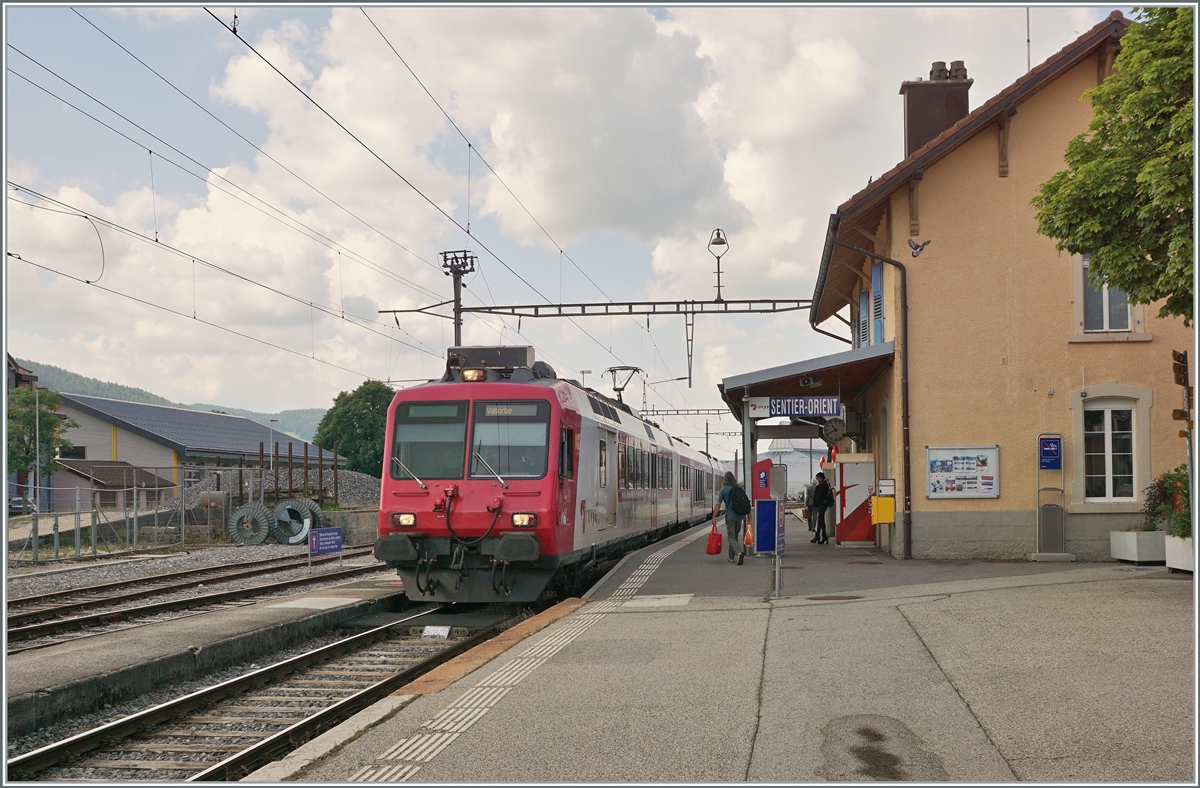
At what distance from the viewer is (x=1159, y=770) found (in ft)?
17.2

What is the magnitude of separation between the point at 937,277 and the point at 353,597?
34.1 feet

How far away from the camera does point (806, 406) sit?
18.2 metres

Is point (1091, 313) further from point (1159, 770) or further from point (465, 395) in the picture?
point (1159, 770)

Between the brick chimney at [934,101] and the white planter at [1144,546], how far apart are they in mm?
Result: 8727

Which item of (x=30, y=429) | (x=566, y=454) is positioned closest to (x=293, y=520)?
(x=566, y=454)

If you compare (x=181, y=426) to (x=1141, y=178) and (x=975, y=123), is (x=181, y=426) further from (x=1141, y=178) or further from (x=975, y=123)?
(x=1141, y=178)

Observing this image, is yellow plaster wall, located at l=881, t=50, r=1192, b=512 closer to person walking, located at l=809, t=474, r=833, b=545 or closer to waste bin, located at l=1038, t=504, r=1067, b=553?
waste bin, located at l=1038, t=504, r=1067, b=553

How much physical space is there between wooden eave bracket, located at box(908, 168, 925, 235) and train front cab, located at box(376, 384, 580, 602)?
24.3 ft

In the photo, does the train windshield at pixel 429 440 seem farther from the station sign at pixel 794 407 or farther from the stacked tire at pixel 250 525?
the stacked tire at pixel 250 525

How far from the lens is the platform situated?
5.52 meters

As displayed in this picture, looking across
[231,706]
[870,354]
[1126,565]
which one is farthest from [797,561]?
[231,706]

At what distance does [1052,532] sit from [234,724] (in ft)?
42.9

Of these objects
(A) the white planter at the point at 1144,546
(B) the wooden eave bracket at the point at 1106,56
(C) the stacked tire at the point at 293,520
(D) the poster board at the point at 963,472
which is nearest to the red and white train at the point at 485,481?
(D) the poster board at the point at 963,472

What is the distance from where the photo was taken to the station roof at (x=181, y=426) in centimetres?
6038
